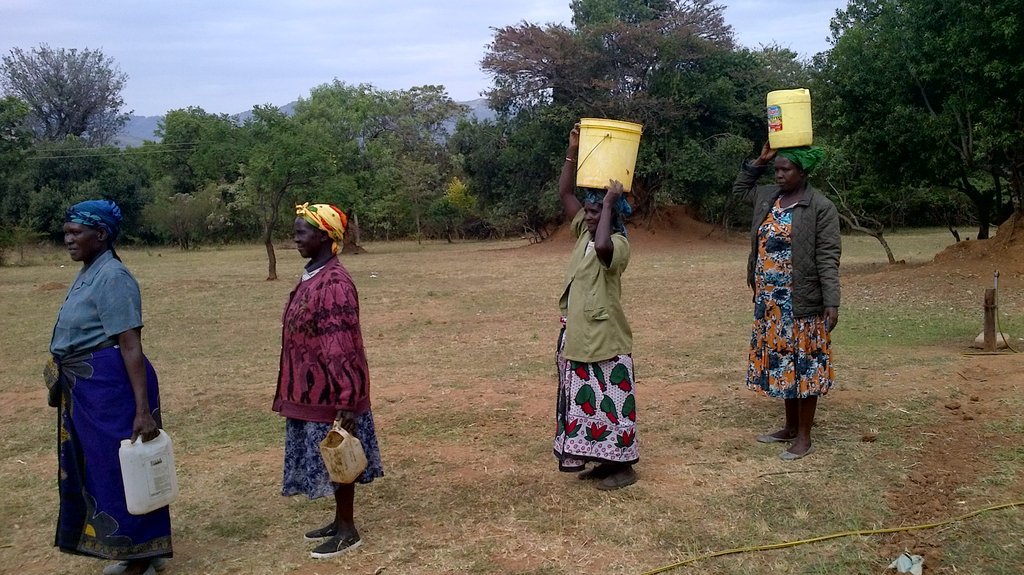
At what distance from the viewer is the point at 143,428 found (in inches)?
134

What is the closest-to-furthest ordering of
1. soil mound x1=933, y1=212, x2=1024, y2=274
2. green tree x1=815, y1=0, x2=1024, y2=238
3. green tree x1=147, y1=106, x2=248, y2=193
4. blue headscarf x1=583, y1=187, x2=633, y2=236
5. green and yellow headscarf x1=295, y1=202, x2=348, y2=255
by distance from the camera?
green and yellow headscarf x1=295, y1=202, x2=348, y2=255
blue headscarf x1=583, y1=187, x2=633, y2=236
green tree x1=815, y1=0, x2=1024, y2=238
soil mound x1=933, y1=212, x2=1024, y2=274
green tree x1=147, y1=106, x2=248, y2=193

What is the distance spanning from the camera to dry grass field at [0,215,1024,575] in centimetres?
365

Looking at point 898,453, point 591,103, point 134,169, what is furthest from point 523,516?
point 134,169

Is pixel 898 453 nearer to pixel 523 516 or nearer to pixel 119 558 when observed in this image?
pixel 523 516

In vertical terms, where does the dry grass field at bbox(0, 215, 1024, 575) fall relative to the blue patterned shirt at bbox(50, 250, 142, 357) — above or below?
below

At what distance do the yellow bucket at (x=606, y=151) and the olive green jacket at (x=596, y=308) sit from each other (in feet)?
1.00

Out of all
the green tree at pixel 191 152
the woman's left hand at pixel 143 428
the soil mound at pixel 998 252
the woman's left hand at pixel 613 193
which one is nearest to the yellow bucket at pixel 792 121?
the woman's left hand at pixel 613 193

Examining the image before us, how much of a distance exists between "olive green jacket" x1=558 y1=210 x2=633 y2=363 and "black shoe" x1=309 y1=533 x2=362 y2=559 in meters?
1.39

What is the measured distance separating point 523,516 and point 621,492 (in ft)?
1.90

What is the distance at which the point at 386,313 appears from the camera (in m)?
12.6

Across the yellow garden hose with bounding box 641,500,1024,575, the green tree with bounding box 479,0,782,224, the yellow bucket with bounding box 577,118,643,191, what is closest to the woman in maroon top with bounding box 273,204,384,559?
the yellow bucket with bounding box 577,118,643,191

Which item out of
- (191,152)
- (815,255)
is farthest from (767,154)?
(191,152)

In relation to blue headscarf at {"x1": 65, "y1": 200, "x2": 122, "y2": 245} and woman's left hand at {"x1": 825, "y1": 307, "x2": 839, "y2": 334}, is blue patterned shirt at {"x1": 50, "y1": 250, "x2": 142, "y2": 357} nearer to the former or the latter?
blue headscarf at {"x1": 65, "y1": 200, "x2": 122, "y2": 245}

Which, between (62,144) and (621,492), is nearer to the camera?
(621,492)
